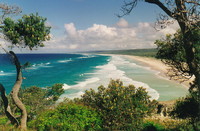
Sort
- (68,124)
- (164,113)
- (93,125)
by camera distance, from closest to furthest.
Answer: (68,124), (93,125), (164,113)

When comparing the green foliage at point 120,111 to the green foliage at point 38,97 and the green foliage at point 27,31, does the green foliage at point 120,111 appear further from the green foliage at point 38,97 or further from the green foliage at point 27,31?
the green foliage at point 38,97

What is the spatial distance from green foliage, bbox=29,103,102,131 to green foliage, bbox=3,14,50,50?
120 inches

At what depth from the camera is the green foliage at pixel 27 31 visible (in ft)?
23.9

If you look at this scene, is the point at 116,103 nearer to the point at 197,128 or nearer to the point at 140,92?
the point at 140,92

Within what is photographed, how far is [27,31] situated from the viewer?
294 inches

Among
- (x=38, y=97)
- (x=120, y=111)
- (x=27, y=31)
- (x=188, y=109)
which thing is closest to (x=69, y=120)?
(x=120, y=111)

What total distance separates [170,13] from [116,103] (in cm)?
462

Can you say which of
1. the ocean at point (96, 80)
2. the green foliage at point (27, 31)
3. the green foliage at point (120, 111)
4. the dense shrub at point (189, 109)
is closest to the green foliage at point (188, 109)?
the dense shrub at point (189, 109)

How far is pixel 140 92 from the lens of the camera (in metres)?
10.8

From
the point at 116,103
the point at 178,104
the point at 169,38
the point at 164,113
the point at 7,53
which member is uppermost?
the point at 169,38

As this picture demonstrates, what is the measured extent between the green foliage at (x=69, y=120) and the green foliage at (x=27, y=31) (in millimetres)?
3051

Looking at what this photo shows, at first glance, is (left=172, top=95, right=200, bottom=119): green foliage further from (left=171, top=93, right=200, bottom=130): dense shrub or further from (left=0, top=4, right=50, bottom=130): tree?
(left=0, top=4, right=50, bottom=130): tree

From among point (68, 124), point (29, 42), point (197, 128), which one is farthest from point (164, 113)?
point (29, 42)

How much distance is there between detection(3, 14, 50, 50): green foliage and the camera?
23.9 ft
